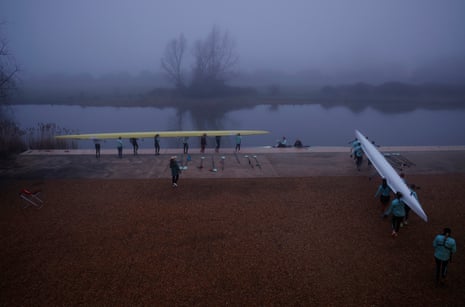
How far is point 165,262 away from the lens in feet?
20.3

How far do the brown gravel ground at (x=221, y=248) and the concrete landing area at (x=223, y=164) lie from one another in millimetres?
1800

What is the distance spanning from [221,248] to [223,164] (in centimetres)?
673

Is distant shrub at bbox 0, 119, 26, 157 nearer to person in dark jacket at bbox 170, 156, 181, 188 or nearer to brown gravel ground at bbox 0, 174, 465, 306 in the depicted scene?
brown gravel ground at bbox 0, 174, 465, 306

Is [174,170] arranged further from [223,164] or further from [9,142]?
[9,142]

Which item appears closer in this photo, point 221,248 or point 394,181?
point 221,248

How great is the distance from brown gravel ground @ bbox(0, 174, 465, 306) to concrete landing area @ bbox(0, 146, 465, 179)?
5.90 ft

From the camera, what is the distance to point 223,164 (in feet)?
43.3

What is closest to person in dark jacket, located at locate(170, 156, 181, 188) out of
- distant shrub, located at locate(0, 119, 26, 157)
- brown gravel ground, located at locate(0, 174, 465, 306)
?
brown gravel ground, located at locate(0, 174, 465, 306)

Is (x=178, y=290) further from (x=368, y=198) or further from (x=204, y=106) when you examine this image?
(x=204, y=106)

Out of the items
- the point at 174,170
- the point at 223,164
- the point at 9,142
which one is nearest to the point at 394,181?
the point at 223,164

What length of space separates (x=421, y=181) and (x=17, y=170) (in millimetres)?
16093

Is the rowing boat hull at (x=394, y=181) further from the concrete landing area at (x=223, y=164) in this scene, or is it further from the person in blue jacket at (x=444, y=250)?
the person in blue jacket at (x=444, y=250)

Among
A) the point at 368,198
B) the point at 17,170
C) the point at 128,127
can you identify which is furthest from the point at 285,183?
the point at 128,127

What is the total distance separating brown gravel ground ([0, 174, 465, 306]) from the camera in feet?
17.6
